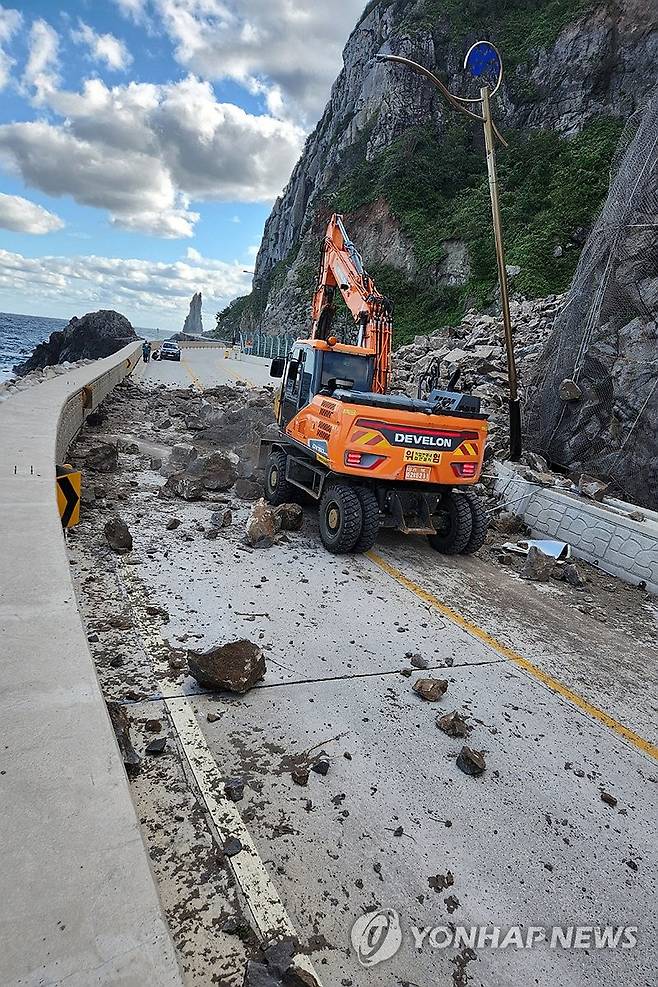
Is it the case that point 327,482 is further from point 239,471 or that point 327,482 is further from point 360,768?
point 360,768

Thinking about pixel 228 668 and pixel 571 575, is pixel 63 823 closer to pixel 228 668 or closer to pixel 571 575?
pixel 228 668

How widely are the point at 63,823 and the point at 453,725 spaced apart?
263cm

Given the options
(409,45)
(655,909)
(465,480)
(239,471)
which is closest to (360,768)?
(655,909)

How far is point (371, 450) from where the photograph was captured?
22.4 feet

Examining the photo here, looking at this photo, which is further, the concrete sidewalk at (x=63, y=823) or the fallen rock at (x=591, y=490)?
the fallen rock at (x=591, y=490)

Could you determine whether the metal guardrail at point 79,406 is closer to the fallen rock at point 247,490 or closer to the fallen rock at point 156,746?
the fallen rock at point 247,490

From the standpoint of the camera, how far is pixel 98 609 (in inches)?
200

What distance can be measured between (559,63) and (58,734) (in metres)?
43.7

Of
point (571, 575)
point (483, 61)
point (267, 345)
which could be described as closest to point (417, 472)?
point (571, 575)

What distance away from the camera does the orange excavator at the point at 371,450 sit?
686 cm

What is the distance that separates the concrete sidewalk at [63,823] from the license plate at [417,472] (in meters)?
4.14

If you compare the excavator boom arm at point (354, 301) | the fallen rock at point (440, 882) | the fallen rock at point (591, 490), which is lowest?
the fallen rock at point (440, 882)

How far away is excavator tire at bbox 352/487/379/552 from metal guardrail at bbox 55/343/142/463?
13.0ft

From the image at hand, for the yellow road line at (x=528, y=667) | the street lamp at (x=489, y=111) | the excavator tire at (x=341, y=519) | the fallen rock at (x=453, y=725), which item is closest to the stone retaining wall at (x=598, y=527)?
the street lamp at (x=489, y=111)
